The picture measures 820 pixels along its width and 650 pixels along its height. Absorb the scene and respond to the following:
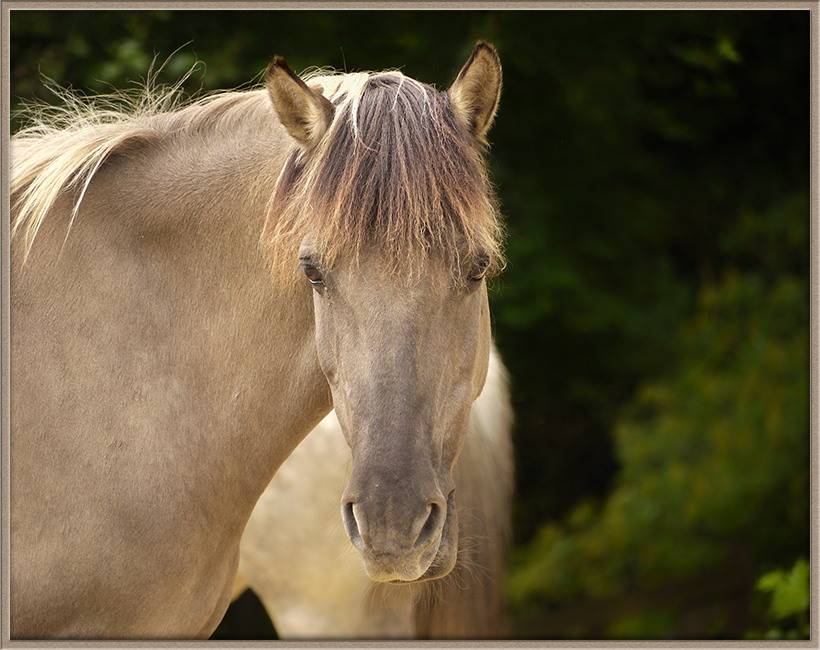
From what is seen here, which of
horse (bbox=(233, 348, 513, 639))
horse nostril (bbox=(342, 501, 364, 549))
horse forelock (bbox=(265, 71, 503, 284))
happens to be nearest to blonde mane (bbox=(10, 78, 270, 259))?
horse forelock (bbox=(265, 71, 503, 284))

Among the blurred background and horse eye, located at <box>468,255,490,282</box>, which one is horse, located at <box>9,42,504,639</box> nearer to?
horse eye, located at <box>468,255,490,282</box>

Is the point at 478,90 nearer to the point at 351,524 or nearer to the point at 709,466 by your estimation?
the point at 351,524

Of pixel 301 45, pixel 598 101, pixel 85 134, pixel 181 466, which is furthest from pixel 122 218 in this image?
pixel 598 101

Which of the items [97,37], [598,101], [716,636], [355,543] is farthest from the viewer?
[716,636]

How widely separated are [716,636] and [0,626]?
17.9 ft

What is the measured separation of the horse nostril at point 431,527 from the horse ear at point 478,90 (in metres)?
0.89

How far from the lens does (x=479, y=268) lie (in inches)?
67.6

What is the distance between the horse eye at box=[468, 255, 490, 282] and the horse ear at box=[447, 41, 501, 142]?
12.9 inches

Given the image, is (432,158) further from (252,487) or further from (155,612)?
(155,612)

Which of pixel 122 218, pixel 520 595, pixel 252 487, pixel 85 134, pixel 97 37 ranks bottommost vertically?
pixel 520 595

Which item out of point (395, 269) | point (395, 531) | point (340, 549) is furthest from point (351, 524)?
point (340, 549)

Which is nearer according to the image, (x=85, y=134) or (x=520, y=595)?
(x=85, y=134)

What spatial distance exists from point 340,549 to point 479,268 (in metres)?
1.97

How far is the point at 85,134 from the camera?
2.03 metres
